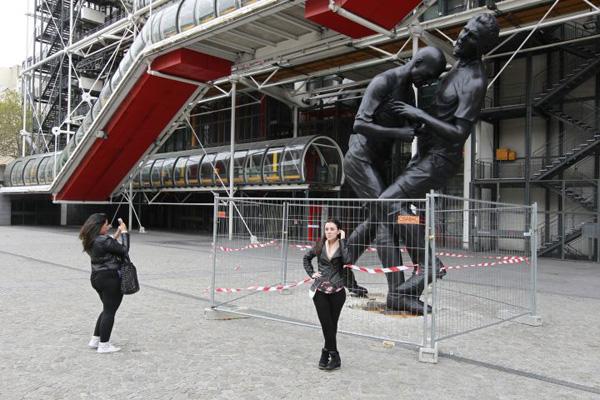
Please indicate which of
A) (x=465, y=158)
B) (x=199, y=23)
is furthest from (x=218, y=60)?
(x=465, y=158)

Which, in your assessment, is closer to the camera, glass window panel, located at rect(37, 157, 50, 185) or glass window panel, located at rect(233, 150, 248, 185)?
glass window panel, located at rect(233, 150, 248, 185)

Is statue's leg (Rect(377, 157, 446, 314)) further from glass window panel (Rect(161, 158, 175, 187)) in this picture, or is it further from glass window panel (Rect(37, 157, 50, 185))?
glass window panel (Rect(37, 157, 50, 185))

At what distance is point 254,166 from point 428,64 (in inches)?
658

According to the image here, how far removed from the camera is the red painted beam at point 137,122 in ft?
65.2

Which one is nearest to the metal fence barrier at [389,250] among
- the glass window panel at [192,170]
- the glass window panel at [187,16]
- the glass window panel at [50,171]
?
the glass window panel at [187,16]

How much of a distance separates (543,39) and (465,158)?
5.11 metres

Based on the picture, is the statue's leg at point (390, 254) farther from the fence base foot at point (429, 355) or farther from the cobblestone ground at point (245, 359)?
the fence base foot at point (429, 355)

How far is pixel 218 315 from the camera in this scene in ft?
25.3

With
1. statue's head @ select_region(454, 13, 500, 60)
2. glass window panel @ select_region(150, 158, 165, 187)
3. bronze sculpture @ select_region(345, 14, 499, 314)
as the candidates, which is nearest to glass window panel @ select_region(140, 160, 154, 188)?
glass window panel @ select_region(150, 158, 165, 187)

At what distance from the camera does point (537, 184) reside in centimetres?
1972

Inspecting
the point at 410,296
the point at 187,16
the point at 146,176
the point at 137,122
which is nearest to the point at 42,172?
the point at 146,176

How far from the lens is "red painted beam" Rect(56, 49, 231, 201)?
65.2ft

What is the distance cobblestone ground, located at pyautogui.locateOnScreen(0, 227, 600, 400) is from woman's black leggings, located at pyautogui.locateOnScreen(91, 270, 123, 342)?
0.31 meters

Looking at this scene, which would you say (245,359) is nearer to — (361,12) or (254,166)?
(361,12)
